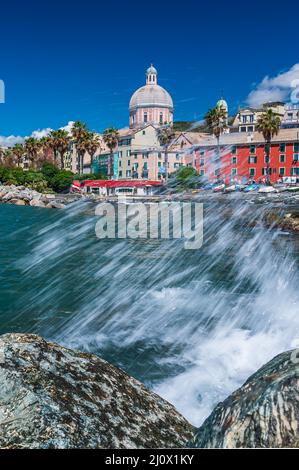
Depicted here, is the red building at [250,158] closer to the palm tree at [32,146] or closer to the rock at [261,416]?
the palm tree at [32,146]

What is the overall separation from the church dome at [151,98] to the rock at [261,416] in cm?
18727

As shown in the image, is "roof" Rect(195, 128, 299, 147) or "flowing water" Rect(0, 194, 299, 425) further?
"roof" Rect(195, 128, 299, 147)

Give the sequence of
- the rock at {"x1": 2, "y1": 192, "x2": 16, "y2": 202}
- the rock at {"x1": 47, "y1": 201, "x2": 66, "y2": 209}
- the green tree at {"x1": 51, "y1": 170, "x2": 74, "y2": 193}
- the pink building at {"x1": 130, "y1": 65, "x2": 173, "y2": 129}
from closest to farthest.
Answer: the rock at {"x1": 47, "y1": 201, "x2": 66, "y2": 209} → the rock at {"x1": 2, "y1": 192, "x2": 16, "y2": 202} → the green tree at {"x1": 51, "y1": 170, "x2": 74, "y2": 193} → the pink building at {"x1": 130, "y1": 65, "x2": 173, "y2": 129}

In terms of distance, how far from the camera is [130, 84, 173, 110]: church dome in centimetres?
18662

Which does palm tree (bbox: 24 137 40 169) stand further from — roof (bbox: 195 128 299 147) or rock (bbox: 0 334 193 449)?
rock (bbox: 0 334 193 449)

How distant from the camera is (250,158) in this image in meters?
112

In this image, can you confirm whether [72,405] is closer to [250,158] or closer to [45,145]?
[250,158]

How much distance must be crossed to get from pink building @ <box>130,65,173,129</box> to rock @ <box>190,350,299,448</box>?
181019mm

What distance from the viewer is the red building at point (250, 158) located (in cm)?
10544

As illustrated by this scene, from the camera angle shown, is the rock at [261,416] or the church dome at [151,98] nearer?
the rock at [261,416]

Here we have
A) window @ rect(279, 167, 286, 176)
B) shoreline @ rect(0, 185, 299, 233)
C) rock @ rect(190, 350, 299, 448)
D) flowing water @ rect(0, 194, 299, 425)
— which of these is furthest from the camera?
window @ rect(279, 167, 286, 176)

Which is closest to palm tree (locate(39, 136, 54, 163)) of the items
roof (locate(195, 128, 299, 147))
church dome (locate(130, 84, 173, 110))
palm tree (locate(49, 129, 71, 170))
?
palm tree (locate(49, 129, 71, 170))

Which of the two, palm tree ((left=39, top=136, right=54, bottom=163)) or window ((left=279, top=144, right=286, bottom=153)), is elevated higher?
palm tree ((left=39, top=136, right=54, bottom=163))

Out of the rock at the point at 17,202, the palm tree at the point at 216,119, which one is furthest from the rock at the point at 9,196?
the palm tree at the point at 216,119
